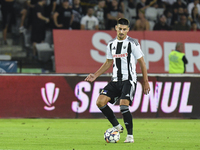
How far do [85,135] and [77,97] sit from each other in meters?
4.19

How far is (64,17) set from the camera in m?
16.8

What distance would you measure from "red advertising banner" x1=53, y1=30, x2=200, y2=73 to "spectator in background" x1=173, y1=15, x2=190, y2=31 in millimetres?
986

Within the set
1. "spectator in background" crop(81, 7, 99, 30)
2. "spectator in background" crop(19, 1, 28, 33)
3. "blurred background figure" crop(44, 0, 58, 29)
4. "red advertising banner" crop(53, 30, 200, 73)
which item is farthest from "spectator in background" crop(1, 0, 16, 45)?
"spectator in background" crop(81, 7, 99, 30)

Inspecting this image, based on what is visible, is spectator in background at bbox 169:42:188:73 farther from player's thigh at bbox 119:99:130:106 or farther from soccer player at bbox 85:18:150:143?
player's thigh at bbox 119:99:130:106

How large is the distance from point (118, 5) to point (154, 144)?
36.6 ft

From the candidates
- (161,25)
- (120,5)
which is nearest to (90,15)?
(120,5)

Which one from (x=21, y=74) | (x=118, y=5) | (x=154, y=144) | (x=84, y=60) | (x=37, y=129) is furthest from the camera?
(x=118, y=5)

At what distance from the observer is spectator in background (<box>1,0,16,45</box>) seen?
16.6 meters

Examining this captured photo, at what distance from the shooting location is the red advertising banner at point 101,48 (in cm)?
1602

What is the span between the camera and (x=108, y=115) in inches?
313

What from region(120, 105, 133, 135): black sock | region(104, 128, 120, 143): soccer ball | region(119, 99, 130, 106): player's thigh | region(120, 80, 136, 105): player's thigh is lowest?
region(104, 128, 120, 143): soccer ball

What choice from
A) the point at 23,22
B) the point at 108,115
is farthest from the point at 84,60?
the point at 108,115

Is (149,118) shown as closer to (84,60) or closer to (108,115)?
(84,60)

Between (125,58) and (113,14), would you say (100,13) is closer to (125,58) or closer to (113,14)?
(113,14)
